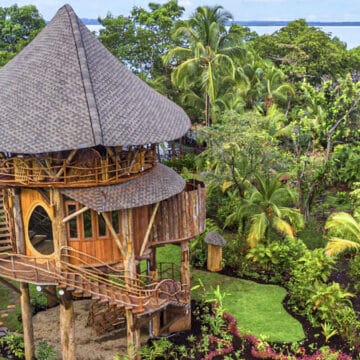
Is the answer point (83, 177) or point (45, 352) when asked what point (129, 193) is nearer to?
point (83, 177)

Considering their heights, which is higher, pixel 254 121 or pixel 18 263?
pixel 254 121

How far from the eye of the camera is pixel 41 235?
699 inches

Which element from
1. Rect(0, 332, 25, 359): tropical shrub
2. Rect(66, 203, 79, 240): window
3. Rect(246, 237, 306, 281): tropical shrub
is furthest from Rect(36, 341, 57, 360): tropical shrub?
Rect(246, 237, 306, 281): tropical shrub

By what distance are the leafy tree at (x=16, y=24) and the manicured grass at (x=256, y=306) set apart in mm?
31309

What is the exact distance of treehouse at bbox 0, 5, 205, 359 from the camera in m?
14.0

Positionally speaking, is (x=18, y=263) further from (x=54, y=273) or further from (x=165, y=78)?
(x=165, y=78)

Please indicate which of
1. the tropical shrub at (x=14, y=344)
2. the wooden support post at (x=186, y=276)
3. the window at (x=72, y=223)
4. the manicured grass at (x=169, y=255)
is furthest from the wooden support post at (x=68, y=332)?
the manicured grass at (x=169, y=255)

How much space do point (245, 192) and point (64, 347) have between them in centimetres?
1243

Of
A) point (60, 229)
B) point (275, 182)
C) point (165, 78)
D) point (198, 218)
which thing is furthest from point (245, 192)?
point (165, 78)

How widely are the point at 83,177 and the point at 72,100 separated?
2.27 metres

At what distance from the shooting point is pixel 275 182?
22.9 m

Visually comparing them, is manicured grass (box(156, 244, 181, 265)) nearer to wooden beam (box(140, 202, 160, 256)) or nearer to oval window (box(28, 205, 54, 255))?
oval window (box(28, 205, 54, 255))

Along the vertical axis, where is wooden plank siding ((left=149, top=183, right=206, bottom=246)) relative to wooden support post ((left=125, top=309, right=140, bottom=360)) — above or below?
above

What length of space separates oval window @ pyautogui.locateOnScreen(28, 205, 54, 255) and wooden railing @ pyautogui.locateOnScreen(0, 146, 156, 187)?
5.42 feet
